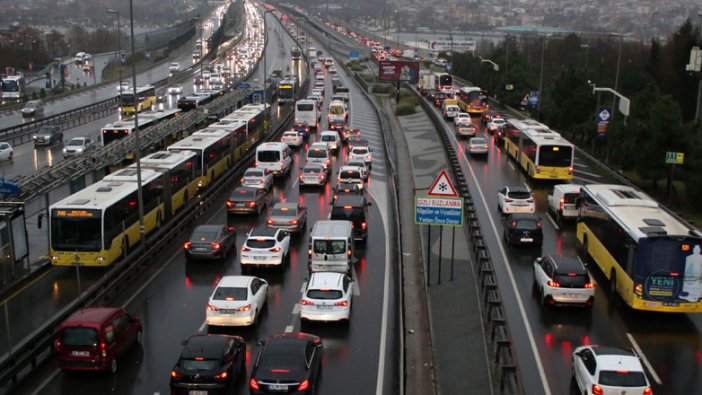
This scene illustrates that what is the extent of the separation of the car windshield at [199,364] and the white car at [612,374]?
8.16m

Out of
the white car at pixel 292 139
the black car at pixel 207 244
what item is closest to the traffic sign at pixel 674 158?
the black car at pixel 207 244

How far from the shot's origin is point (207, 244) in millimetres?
26484

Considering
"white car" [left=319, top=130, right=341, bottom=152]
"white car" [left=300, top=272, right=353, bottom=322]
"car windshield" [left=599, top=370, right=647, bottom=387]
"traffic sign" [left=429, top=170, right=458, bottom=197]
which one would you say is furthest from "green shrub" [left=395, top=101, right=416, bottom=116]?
"car windshield" [left=599, top=370, right=647, bottom=387]

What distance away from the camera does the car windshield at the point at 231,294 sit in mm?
20219

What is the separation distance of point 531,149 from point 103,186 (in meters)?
25.2

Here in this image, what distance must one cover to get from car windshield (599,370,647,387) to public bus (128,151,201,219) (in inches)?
846

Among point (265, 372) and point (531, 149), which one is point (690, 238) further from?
point (531, 149)

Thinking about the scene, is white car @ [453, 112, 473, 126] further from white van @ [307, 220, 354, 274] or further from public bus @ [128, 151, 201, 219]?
white van @ [307, 220, 354, 274]

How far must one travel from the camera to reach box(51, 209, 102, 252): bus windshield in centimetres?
2477

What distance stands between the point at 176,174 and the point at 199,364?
1914cm

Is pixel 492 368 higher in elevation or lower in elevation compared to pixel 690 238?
lower

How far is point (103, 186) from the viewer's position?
91.8 feet

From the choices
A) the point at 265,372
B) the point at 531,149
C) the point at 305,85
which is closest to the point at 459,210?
the point at 265,372

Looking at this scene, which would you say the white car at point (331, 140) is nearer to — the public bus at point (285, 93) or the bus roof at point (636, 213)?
the bus roof at point (636, 213)
